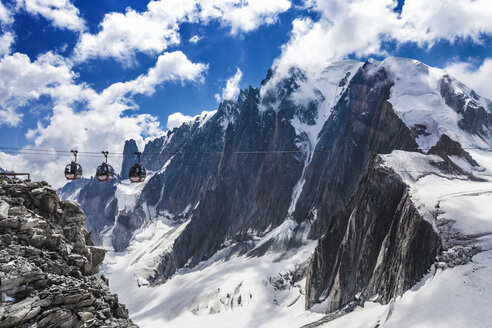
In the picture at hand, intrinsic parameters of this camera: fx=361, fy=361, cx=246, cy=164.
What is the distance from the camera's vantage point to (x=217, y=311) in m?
87.9

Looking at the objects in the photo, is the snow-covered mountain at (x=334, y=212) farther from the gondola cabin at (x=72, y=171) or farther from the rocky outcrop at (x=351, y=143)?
the gondola cabin at (x=72, y=171)

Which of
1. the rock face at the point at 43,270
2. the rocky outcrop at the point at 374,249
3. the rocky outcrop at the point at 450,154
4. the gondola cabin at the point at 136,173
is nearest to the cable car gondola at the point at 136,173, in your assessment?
the gondola cabin at the point at 136,173

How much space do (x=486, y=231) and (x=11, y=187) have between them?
30.5 meters

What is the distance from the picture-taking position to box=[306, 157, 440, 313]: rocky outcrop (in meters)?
30.1

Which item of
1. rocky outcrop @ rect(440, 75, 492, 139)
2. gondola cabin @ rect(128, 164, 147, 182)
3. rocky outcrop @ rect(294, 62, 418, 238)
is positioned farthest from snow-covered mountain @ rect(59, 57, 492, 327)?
gondola cabin @ rect(128, 164, 147, 182)

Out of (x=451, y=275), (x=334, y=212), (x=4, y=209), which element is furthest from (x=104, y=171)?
(x=334, y=212)

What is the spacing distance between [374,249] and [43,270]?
3642 centimetres

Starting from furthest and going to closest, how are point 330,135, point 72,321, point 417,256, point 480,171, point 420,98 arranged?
point 330,135 < point 420,98 < point 480,171 < point 417,256 < point 72,321

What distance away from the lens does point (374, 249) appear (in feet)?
137

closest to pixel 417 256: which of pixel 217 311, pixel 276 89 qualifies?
pixel 217 311

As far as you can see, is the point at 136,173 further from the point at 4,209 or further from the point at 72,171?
the point at 4,209

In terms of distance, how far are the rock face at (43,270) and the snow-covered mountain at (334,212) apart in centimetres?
1998

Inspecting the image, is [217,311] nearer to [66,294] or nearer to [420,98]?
[420,98]

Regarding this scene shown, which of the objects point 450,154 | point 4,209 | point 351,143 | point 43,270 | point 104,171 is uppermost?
point 351,143
